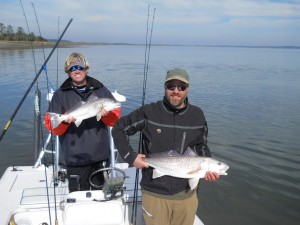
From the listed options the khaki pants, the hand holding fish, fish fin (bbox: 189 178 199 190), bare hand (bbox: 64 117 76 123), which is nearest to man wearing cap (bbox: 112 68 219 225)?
the khaki pants

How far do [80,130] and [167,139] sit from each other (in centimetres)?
143

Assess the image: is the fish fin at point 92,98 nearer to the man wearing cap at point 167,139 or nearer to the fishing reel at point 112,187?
the man wearing cap at point 167,139

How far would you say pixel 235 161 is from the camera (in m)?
9.60

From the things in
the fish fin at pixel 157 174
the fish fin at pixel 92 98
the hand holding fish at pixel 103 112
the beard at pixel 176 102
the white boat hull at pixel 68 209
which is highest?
the beard at pixel 176 102

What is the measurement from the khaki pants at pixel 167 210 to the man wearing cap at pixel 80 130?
1.17 metres

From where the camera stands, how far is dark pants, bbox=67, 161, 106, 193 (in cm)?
440

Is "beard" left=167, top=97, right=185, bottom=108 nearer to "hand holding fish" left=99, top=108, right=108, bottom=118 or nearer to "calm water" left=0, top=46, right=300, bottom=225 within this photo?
"hand holding fish" left=99, top=108, right=108, bottom=118

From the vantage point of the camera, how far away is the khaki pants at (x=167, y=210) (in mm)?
3422

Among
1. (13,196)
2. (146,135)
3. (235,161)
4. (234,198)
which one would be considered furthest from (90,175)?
(235,161)

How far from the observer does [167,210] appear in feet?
11.3

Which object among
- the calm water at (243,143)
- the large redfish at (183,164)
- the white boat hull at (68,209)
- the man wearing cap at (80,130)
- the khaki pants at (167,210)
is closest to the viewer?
the large redfish at (183,164)

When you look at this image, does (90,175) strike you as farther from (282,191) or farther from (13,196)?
(282,191)

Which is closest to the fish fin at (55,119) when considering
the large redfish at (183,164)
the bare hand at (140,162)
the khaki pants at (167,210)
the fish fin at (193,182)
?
the bare hand at (140,162)

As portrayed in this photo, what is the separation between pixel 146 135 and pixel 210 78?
22.4m
